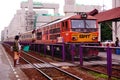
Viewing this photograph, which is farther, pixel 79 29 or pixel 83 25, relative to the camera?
pixel 83 25

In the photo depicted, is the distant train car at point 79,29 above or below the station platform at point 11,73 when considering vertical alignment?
above

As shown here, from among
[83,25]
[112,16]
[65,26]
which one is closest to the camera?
[83,25]

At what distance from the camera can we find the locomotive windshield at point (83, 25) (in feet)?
78.4

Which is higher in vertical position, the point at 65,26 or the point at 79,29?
→ the point at 65,26

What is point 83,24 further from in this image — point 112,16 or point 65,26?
point 112,16

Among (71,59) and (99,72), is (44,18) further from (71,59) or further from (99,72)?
(99,72)

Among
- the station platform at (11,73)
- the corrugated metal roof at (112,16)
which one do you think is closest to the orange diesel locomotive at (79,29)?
the corrugated metal roof at (112,16)

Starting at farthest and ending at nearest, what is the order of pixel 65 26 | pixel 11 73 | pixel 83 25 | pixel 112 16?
pixel 112 16 → pixel 65 26 → pixel 83 25 → pixel 11 73

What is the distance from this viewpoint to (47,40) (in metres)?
32.6

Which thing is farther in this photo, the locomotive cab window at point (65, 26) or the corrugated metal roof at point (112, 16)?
the corrugated metal roof at point (112, 16)

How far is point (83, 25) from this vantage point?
24.1m

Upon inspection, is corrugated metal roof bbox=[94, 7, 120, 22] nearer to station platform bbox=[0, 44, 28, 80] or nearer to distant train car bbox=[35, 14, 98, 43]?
distant train car bbox=[35, 14, 98, 43]

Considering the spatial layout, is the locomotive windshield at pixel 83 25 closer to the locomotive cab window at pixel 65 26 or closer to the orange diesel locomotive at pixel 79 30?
the orange diesel locomotive at pixel 79 30

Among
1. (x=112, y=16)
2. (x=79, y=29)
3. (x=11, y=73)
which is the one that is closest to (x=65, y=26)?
(x=79, y=29)
